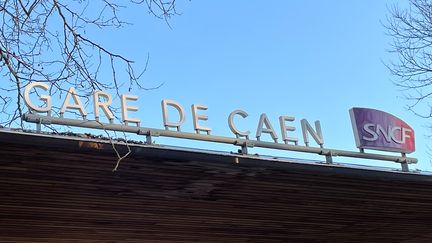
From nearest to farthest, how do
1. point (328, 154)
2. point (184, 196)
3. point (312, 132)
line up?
1. point (184, 196)
2. point (328, 154)
3. point (312, 132)

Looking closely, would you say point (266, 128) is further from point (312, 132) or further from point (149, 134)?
point (149, 134)

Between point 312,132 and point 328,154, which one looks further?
point 312,132

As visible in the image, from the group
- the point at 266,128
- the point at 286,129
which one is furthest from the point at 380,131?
the point at 266,128

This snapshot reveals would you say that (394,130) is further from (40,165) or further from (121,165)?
(40,165)

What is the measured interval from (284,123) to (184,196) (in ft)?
5.44

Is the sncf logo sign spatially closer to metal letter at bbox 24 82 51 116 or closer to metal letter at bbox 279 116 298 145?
metal letter at bbox 279 116 298 145

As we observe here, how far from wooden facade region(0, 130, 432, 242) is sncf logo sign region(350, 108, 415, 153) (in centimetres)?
73

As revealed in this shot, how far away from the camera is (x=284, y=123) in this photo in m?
9.07

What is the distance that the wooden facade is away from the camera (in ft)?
23.9

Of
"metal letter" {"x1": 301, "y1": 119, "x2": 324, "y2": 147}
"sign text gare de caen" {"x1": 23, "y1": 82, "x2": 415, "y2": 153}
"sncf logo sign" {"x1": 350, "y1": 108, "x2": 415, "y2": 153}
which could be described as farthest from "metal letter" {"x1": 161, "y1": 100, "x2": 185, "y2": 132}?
"sncf logo sign" {"x1": 350, "y1": 108, "x2": 415, "y2": 153}

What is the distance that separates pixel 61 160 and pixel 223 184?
2162mm

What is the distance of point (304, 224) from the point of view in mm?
10680

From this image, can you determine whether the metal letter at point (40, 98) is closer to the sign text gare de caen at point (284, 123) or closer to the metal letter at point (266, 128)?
the sign text gare de caen at point (284, 123)

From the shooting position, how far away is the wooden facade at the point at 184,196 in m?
7.30
